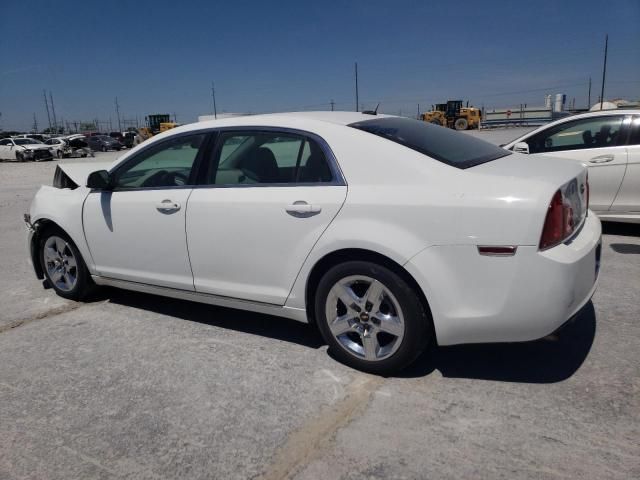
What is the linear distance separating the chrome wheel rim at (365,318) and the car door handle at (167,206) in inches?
50.6

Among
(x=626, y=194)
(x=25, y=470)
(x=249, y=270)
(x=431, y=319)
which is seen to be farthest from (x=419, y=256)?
(x=626, y=194)

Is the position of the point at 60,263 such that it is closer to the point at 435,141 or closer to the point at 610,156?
the point at 435,141

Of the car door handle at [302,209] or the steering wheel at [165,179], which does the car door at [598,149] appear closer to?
the car door handle at [302,209]

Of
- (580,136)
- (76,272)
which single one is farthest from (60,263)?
(580,136)

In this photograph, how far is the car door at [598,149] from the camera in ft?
18.9

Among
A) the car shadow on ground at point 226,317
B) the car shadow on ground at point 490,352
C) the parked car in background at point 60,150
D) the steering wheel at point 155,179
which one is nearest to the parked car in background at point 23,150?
the parked car in background at point 60,150

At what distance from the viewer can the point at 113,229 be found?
3.86 m

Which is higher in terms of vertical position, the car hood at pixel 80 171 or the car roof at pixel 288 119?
the car roof at pixel 288 119

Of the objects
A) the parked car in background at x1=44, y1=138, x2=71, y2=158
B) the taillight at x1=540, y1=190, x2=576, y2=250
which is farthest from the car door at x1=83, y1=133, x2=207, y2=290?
the parked car in background at x1=44, y1=138, x2=71, y2=158

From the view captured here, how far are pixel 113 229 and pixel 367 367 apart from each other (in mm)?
2207

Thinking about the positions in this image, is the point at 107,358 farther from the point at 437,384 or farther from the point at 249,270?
the point at 437,384

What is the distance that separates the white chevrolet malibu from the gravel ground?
31 cm

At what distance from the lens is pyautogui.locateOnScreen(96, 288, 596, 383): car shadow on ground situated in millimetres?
2924

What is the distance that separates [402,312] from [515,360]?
→ 34.2 inches
